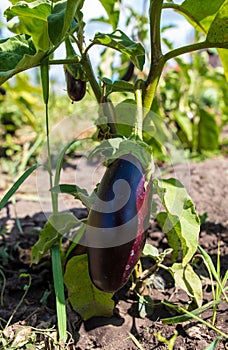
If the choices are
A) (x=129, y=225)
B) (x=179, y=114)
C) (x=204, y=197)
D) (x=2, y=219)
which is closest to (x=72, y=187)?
(x=129, y=225)

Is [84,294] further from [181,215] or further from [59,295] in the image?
[181,215]

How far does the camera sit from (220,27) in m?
0.77

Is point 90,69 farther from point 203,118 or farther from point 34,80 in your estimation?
point 34,80

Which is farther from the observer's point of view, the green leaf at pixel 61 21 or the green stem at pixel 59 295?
the green stem at pixel 59 295

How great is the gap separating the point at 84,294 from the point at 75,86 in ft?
1.24

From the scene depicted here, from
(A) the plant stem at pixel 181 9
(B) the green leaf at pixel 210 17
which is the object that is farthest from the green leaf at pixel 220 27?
(A) the plant stem at pixel 181 9

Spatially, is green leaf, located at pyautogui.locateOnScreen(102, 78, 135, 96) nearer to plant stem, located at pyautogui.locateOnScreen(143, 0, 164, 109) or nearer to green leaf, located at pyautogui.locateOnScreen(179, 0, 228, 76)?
plant stem, located at pyautogui.locateOnScreen(143, 0, 164, 109)

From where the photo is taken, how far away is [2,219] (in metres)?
1.36

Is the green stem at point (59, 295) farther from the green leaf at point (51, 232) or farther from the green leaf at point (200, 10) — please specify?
the green leaf at point (200, 10)

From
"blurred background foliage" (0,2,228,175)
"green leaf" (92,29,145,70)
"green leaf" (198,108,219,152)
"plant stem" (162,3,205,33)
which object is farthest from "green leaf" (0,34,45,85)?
"green leaf" (198,108,219,152)

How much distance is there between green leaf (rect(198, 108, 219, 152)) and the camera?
224 centimetres

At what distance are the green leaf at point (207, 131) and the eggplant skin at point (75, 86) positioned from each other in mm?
1440

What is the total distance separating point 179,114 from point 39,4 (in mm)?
1579

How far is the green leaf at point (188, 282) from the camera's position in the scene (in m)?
0.81
